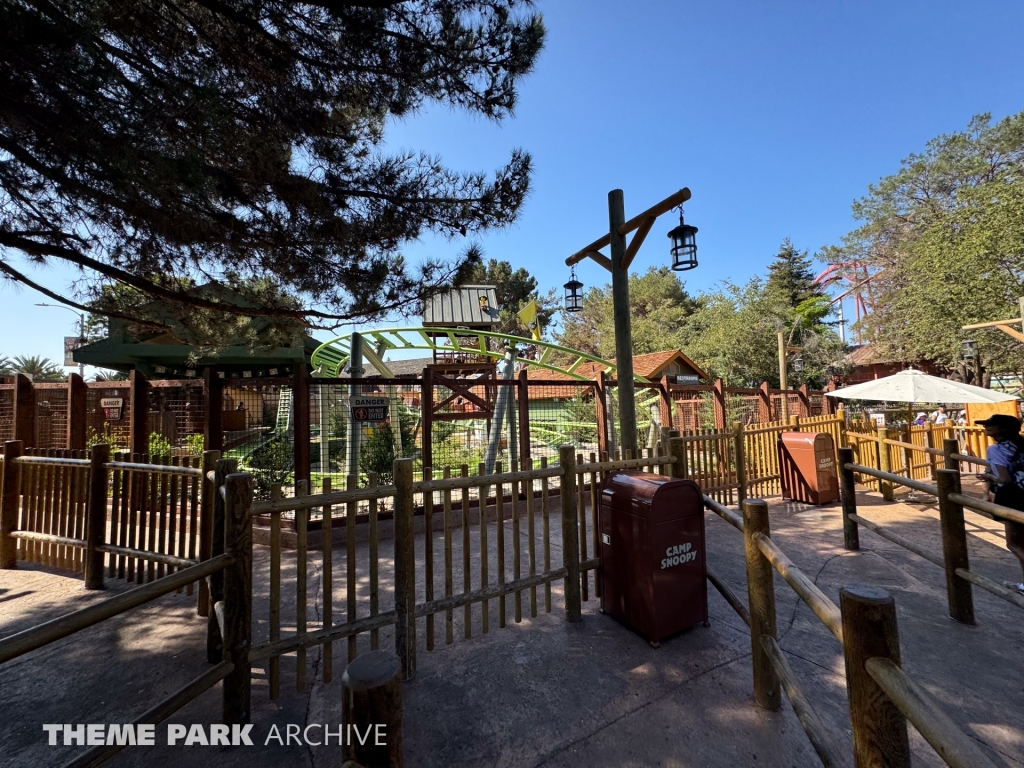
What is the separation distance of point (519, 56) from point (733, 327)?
21.0 m

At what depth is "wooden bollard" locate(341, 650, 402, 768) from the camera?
120cm

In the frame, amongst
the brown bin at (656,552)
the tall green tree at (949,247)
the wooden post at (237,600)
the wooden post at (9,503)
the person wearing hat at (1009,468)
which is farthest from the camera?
the tall green tree at (949,247)

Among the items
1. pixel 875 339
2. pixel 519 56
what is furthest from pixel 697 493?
pixel 875 339

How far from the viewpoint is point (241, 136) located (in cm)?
371

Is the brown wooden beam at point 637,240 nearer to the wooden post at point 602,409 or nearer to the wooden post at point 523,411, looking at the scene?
the wooden post at point 523,411

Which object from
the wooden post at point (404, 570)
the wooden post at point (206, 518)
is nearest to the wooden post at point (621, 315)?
the wooden post at point (404, 570)

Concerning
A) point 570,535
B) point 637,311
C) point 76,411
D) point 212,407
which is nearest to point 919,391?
point 570,535

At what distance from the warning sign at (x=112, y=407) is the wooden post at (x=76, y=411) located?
2483mm

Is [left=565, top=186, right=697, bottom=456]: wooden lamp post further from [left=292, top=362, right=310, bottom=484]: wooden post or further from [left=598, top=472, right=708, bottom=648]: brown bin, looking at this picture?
[left=292, top=362, right=310, bottom=484]: wooden post

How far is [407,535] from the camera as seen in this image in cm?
285

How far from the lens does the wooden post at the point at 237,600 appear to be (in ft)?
7.70

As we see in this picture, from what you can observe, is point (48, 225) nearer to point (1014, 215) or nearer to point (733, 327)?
point (1014, 215)

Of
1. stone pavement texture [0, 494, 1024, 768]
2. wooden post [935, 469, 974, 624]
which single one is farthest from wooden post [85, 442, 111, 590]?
wooden post [935, 469, 974, 624]

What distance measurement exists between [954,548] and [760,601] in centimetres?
246
